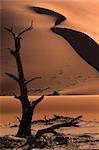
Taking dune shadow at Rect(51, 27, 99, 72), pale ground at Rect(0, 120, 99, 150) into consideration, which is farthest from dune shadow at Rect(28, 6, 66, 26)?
pale ground at Rect(0, 120, 99, 150)

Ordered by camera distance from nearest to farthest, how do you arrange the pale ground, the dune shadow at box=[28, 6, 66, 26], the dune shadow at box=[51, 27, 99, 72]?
1. the pale ground
2. the dune shadow at box=[51, 27, 99, 72]
3. the dune shadow at box=[28, 6, 66, 26]

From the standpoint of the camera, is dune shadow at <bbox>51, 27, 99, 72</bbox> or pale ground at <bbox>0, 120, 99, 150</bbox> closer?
pale ground at <bbox>0, 120, 99, 150</bbox>

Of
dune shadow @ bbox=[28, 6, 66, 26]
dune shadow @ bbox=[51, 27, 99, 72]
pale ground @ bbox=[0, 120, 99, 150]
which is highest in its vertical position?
dune shadow @ bbox=[28, 6, 66, 26]

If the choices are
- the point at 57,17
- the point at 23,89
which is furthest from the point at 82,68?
the point at 23,89

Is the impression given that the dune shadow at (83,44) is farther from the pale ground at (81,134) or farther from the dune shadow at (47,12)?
the pale ground at (81,134)

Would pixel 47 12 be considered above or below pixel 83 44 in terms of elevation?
above

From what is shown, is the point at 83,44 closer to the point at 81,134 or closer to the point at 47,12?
the point at 47,12

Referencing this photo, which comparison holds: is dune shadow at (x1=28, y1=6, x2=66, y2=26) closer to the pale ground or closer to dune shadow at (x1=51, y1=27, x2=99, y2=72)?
dune shadow at (x1=51, y1=27, x2=99, y2=72)

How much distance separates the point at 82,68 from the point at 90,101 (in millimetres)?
11456

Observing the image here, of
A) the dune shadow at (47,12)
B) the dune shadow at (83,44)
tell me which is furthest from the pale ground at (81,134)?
the dune shadow at (47,12)

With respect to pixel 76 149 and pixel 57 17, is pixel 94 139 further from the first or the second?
pixel 57 17

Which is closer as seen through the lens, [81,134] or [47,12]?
[81,134]

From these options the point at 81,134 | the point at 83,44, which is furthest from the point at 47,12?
the point at 81,134

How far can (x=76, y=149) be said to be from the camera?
10266 mm
